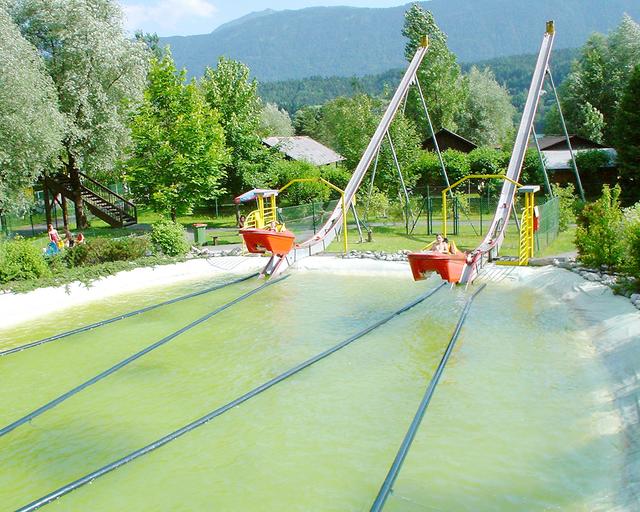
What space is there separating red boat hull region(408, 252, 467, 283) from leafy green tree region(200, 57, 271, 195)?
53.5 feet

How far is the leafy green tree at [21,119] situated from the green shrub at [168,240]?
6.84 m

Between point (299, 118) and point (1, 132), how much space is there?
269 feet

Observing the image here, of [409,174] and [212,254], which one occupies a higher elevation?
[409,174]

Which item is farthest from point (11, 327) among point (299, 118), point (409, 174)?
point (299, 118)

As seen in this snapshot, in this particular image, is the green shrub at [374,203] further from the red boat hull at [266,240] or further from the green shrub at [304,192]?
the red boat hull at [266,240]

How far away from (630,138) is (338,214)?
622 inches

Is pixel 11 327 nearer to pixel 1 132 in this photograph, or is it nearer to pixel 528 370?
pixel 1 132

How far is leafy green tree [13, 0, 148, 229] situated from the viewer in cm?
2994

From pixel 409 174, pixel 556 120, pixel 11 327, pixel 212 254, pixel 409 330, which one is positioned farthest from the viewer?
pixel 556 120

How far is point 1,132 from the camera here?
82.7 feet

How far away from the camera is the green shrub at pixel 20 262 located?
63.3ft

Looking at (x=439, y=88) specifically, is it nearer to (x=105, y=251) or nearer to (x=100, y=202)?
(x=100, y=202)

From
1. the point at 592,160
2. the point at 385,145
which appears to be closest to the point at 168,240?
the point at 385,145

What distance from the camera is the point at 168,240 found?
2391cm
